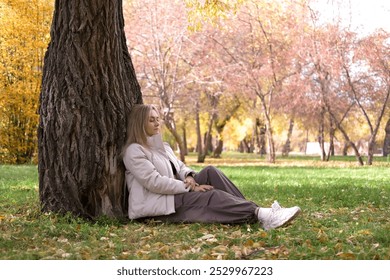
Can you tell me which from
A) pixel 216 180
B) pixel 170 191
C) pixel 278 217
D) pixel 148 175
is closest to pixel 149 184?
pixel 148 175

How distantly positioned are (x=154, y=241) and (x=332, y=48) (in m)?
22.6

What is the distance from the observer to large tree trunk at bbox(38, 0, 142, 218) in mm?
6598

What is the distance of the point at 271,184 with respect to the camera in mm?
12055

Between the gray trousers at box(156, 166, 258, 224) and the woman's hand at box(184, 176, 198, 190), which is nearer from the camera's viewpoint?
the gray trousers at box(156, 166, 258, 224)

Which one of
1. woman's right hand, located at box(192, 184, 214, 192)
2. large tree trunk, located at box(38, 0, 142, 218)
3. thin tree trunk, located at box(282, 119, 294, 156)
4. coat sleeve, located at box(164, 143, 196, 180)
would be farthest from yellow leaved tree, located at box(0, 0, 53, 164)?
thin tree trunk, located at box(282, 119, 294, 156)

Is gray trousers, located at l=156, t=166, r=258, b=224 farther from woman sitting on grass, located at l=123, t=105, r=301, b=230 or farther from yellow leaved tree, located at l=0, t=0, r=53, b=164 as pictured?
yellow leaved tree, located at l=0, t=0, r=53, b=164

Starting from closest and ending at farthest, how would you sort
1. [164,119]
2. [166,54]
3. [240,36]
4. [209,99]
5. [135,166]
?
1. [135,166]
2. [164,119]
3. [166,54]
4. [240,36]
5. [209,99]

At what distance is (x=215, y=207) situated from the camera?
6434 mm

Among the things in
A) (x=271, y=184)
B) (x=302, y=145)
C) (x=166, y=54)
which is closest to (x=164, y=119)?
(x=166, y=54)

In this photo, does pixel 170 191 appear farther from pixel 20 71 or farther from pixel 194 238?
pixel 20 71

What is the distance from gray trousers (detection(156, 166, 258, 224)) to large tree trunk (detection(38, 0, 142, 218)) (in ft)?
2.67

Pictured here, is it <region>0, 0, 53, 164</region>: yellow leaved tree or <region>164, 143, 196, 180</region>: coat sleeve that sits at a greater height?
<region>0, 0, 53, 164</region>: yellow leaved tree

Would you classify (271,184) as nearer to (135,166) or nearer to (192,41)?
(135,166)

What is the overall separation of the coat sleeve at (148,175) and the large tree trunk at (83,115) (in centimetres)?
37
